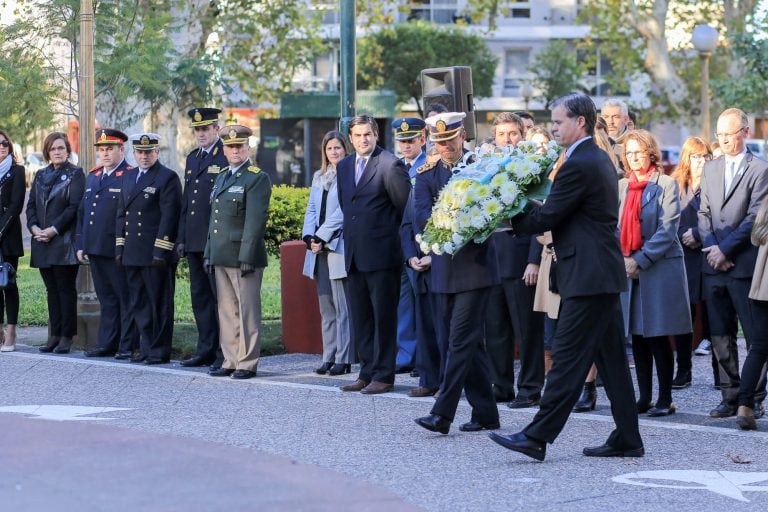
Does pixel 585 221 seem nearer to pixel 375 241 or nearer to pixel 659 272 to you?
pixel 659 272

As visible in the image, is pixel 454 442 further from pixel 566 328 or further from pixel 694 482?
pixel 694 482

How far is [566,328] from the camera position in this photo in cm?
815

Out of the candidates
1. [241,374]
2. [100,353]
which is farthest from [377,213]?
[100,353]

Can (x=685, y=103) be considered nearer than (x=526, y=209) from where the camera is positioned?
No

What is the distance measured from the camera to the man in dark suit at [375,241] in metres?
10.9

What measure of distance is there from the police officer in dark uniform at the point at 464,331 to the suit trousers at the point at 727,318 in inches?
69.3

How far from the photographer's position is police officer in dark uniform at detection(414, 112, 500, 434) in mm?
8898

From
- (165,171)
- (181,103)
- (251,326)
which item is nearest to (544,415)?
(251,326)

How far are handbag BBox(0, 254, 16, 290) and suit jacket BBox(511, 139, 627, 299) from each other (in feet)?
22.8

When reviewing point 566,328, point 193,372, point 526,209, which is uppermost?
point 526,209

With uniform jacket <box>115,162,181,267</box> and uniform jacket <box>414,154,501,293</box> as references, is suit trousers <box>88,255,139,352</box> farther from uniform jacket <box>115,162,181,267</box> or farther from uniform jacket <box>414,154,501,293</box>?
uniform jacket <box>414,154,501,293</box>

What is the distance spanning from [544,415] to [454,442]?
35.2 inches

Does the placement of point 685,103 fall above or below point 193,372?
above

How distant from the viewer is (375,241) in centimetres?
1095
